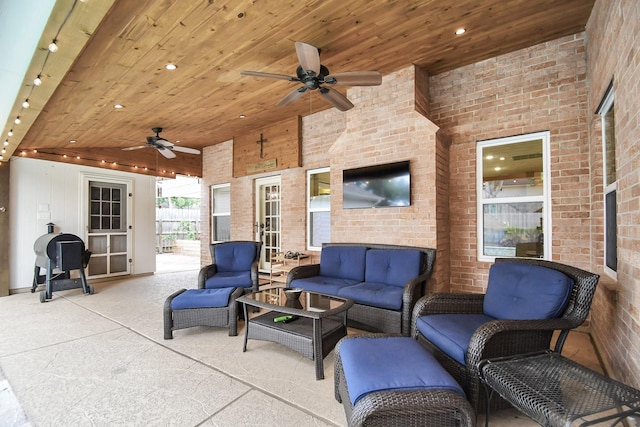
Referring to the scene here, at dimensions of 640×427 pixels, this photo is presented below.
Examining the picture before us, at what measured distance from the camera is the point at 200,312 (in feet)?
10.1

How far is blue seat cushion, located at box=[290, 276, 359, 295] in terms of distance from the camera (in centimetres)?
330

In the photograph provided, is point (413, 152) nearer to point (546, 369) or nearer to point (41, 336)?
point (546, 369)

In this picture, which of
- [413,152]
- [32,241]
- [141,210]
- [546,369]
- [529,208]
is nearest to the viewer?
[546,369]

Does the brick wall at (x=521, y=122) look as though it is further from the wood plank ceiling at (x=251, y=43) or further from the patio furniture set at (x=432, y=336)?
the patio furniture set at (x=432, y=336)

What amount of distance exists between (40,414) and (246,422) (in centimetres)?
133

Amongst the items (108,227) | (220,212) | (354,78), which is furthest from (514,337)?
(108,227)

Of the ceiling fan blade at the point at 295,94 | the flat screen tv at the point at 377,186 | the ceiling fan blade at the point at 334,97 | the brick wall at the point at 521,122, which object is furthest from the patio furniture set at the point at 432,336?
the ceiling fan blade at the point at 295,94

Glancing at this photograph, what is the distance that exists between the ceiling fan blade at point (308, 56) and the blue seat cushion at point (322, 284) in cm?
224

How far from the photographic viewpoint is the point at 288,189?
5723mm

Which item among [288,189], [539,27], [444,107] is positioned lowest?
[288,189]

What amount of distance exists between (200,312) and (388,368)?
224cm

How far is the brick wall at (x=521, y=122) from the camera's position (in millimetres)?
3137

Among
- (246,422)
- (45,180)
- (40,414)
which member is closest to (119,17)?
(40,414)

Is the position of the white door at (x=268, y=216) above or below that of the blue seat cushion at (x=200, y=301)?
above
